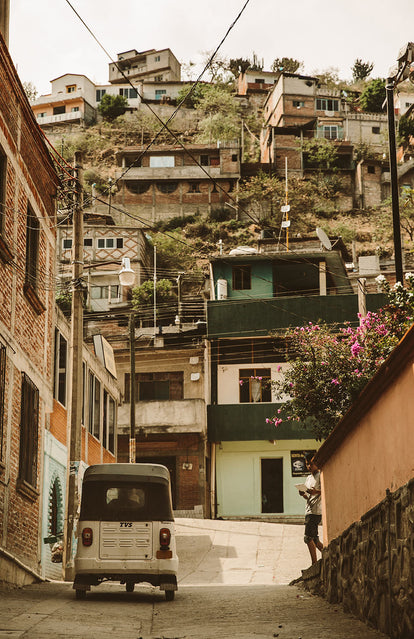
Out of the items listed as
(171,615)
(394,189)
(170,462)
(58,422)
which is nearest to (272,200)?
(170,462)

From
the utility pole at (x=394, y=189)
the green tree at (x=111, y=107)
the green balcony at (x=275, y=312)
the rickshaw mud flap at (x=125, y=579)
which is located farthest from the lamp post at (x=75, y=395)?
the green tree at (x=111, y=107)

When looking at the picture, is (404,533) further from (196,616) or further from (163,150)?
(163,150)

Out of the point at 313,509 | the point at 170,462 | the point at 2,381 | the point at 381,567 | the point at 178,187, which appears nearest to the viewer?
the point at 381,567

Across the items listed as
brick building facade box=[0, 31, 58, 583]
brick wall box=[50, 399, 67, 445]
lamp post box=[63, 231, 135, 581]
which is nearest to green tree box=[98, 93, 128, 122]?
brick wall box=[50, 399, 67, 445]

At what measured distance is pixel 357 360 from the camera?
15344mm

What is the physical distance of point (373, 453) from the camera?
347 inches

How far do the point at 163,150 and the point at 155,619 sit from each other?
232ft

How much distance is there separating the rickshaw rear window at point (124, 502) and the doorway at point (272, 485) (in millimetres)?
25137

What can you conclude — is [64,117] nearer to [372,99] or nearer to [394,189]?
[372,99]

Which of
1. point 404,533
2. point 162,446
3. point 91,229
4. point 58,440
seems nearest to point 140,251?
point 91,229

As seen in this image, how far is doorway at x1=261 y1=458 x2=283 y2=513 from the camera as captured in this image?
37969 mm

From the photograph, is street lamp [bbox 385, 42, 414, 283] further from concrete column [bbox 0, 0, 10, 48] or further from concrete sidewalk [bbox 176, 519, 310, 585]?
concrete sidewalk [bbox 176, 519, 310, 585]

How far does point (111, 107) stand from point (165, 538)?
90.1 meters

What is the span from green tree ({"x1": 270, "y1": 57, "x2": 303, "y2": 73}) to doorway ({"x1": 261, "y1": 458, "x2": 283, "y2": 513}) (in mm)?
78709
